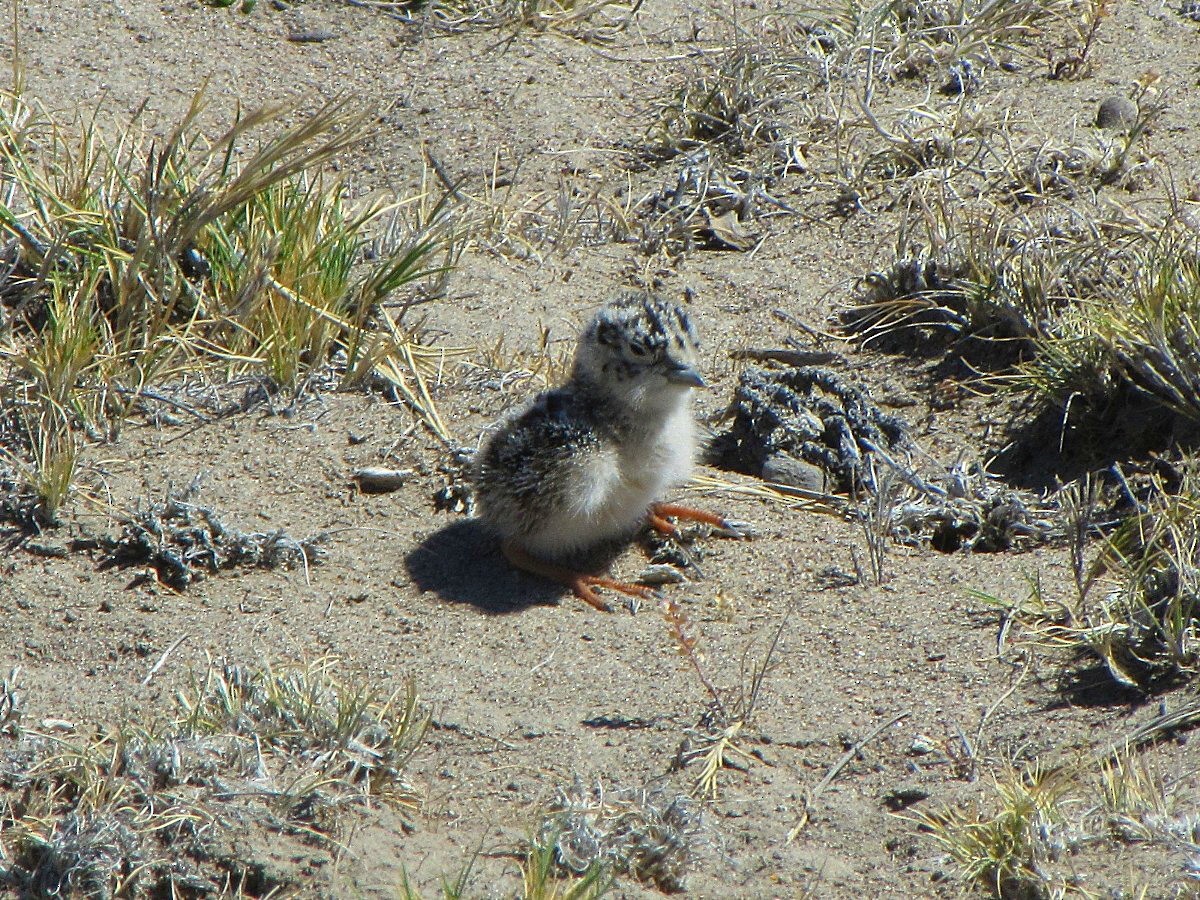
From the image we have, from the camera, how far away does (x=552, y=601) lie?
16.5 ft

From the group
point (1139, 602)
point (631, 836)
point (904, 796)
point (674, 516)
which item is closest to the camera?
point (631, 836)

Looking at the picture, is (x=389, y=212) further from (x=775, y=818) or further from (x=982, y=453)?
(x=775, y=818)

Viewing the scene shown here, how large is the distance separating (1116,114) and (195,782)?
5640 millimetres

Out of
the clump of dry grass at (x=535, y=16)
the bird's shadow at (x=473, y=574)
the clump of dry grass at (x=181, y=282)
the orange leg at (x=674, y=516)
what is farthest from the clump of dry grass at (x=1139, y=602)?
the clump of dry grass at (x=535, y=16)

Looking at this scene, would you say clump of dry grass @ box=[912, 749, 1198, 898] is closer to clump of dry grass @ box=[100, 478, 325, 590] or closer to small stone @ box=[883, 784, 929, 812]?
small stone @ box=[883, 784, 929, 812]

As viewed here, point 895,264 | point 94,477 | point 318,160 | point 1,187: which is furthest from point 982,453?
point 1,187

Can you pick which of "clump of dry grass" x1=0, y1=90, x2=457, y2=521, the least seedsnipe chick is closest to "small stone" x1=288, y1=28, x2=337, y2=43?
"clump of dry grass" x1=0, y1=90, x2=457, y2=521

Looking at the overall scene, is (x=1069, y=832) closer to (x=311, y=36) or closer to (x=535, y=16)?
(x=535, y=16)

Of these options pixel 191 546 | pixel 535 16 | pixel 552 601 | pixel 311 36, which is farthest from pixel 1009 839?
pixel 311 36

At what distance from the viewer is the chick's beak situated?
5.05m

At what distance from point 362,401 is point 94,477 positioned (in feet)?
3.74

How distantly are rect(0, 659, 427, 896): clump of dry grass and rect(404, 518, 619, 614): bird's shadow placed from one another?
2.69 feet

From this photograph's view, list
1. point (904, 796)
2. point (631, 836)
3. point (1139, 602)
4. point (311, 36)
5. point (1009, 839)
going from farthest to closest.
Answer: point (311, 36)
point (1139, 602)
point (904, 796)
point (631, 836)
point (1009, 839)

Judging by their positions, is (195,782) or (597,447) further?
(597,447)
